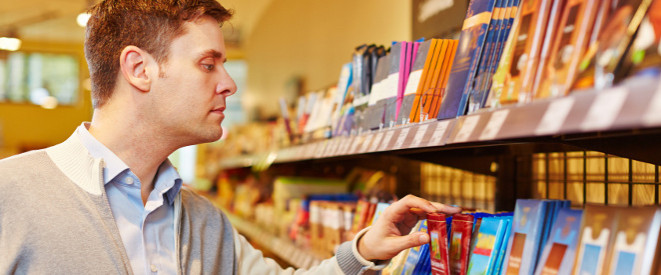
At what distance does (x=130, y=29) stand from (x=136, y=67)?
11cm

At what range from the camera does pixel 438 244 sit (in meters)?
1.29

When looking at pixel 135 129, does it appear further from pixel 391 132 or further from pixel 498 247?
pixel 498 247

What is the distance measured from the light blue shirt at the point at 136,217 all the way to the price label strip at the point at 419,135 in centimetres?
76

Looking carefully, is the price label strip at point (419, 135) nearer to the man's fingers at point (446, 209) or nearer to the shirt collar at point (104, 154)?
the man's fingers at point (446, 209)

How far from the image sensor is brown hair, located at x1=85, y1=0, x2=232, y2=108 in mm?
1664

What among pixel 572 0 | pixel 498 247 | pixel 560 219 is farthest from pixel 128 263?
pixel 572 0

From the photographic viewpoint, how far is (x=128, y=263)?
1463 mm

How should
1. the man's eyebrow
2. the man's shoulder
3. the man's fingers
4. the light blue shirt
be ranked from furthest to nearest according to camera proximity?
the man's shoulder → the man's eyebrow → the light blue shirt → the man's fingers

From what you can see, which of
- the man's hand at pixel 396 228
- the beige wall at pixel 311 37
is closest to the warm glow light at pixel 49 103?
the beige wall at pixel 311 37

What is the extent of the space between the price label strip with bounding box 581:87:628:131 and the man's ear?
124cm

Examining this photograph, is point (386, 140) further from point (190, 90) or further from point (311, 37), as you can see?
point (311, 37)

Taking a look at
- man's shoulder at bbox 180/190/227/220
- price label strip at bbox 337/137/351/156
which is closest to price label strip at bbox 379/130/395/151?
price label strip at bbox 337/137/351/156

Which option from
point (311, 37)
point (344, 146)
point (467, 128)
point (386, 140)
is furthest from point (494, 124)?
point (311, 37)

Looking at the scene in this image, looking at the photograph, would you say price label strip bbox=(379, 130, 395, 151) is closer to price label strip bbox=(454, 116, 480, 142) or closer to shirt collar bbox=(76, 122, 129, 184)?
price label strip bbox=(454, 116, 480, 142)
